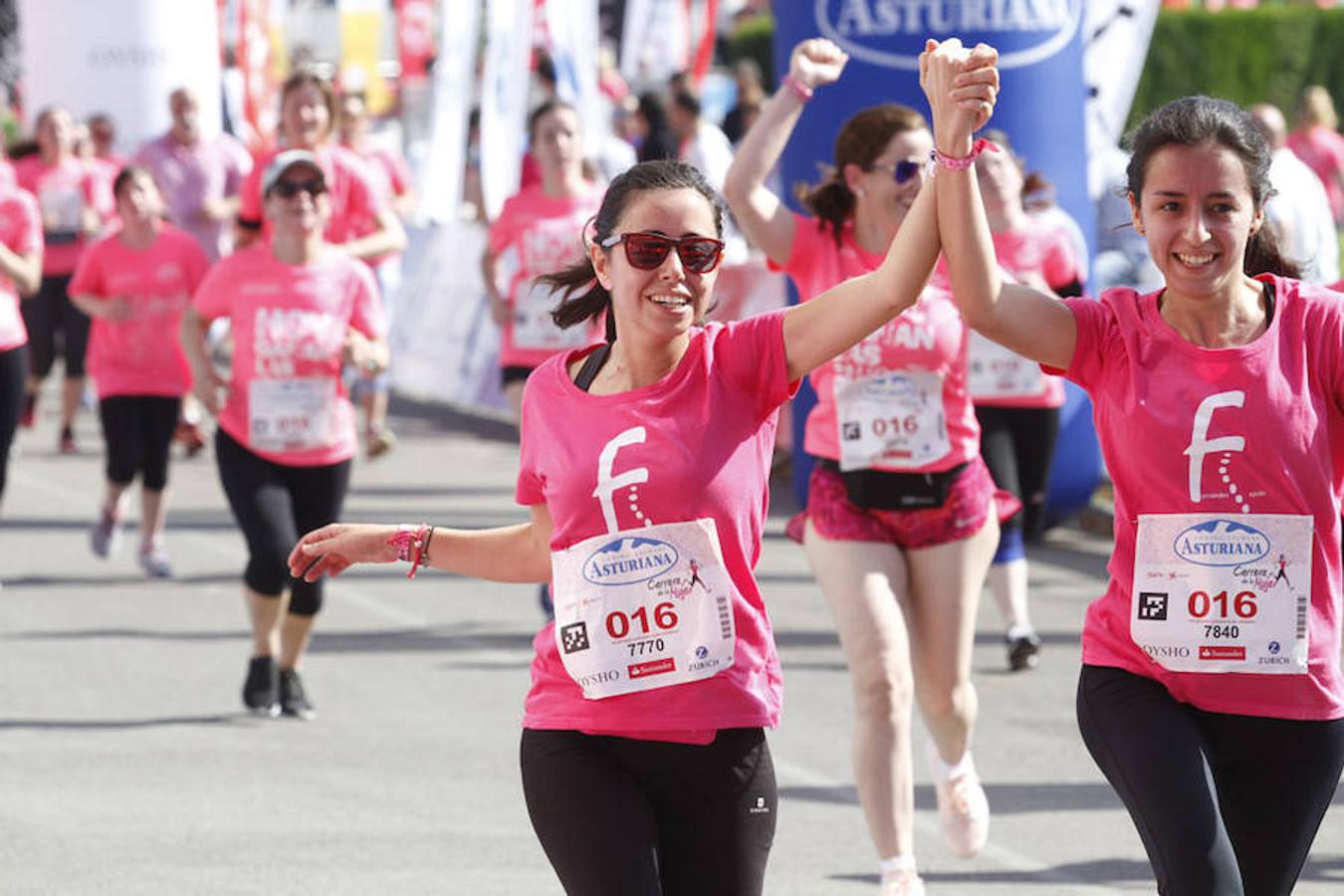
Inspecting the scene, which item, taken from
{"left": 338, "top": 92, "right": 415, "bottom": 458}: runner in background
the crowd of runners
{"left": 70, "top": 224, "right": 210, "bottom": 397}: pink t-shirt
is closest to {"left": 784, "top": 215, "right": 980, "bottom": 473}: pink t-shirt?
the crowd of runners

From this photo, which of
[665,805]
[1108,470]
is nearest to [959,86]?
[1108,470]

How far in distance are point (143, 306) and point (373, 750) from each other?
406 centimetres

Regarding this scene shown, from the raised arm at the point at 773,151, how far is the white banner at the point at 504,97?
12084 mm

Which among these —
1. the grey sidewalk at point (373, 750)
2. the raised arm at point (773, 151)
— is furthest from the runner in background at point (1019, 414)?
the raised arm at point (773, 151)

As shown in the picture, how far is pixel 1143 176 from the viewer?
13.9ft

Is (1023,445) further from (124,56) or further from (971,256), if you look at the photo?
(124,56)

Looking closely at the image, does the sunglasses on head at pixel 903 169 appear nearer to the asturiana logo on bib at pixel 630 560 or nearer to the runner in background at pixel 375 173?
the asturiana logo on bib at pixel 630 560

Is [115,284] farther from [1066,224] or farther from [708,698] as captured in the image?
[708,698]

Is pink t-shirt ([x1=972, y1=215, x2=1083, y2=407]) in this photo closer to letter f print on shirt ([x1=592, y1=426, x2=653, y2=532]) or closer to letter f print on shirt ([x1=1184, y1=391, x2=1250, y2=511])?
letter f print on shirt ([x1=1184, y1=391, x2=1250, y2=511])

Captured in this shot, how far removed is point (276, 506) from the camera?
27.1 ft

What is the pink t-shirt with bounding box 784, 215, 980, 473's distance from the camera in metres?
6.29

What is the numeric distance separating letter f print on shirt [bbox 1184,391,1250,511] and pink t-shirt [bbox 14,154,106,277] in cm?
1327

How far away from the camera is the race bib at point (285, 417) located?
830 centimetres

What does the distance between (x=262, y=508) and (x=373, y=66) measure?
82.9 ft
